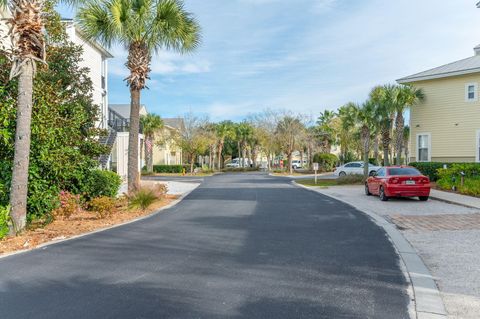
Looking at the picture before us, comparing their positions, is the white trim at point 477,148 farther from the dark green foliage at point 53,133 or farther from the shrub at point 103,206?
the shrub at point 103,206

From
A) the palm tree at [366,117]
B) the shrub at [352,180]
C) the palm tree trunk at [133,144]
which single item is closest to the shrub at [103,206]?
the palm tree trunk at [133,144]

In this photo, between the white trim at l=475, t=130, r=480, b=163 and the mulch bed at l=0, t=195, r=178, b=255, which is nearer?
the mulch bed at l=0, t=195, r=178, b=255

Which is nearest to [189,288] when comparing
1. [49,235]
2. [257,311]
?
[257,311]

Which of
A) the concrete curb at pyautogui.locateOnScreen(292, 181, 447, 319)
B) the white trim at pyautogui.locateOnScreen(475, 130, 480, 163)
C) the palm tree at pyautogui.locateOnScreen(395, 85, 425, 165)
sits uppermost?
the palm tree at pyautogui.locateOnScreen(395, 85, 425, 165)

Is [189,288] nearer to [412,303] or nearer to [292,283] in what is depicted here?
[292,283]

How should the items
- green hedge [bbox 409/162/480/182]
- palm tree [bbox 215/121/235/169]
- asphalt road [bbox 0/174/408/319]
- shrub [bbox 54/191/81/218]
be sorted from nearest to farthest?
asphalt road [bbox 0/174/408/319] < shrub [bbox 54/191/81/218] < green hedge [bbox 409/162/480/182] < palm tree [bbox 215/121/235/169]

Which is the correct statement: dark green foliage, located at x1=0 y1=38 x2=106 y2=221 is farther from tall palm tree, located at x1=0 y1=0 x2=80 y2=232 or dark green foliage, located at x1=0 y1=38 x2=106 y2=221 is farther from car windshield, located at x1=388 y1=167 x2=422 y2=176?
car windshield, located at x1=388 y1=167 x2=422 y2=176

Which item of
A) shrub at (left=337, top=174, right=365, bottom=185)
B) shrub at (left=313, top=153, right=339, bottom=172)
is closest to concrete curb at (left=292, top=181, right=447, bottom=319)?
shrub at (left=337, top=174, right=365, bottom=185)

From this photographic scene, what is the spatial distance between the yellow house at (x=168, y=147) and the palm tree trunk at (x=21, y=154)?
4286 centimetres

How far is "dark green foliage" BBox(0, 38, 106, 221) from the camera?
1018 cm

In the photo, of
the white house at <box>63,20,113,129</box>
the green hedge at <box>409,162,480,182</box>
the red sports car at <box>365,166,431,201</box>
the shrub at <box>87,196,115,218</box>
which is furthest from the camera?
the white house at <box>63,20,113,129</box>

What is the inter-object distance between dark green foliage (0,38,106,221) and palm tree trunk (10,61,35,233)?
2.39ft

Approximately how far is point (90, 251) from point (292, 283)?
4.16 metres

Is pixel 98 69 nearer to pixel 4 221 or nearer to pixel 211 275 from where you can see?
pixel 4 221
